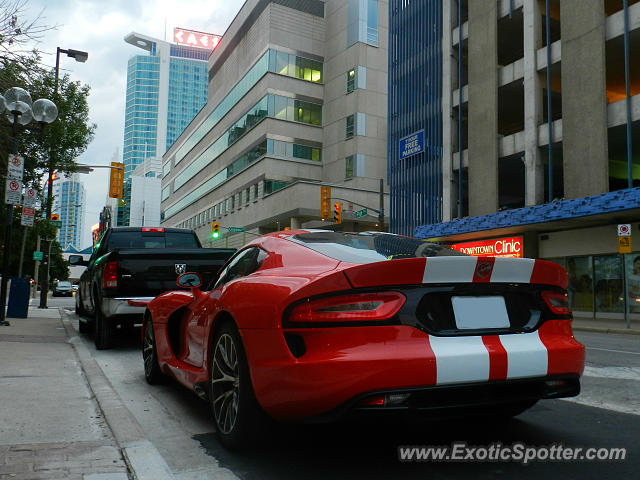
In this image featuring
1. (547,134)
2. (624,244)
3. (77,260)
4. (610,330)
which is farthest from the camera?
(547,134)

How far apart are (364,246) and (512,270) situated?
0.96m

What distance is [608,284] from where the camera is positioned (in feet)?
69.7

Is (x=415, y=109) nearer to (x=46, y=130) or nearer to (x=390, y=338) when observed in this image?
(x=46, y=130)

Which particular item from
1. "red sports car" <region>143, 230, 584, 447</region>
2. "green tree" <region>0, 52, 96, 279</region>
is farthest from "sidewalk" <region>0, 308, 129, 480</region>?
"green tree" <region>0, 52, 96, 279</region>

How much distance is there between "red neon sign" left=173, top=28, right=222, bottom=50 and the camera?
189 m

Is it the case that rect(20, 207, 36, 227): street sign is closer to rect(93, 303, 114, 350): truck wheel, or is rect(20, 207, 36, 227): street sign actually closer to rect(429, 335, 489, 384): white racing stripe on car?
rect(93, 303, 114, 350): truck wheel

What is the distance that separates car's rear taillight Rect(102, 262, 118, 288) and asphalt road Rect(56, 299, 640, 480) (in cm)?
301

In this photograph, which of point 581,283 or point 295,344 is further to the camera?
point 581,283

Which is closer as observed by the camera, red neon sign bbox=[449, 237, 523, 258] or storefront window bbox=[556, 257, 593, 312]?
storefront window bbox=[556, 257, 593, 312]

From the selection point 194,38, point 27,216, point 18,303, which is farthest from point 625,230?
point 194,38

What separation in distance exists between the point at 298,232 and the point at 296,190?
128 feet

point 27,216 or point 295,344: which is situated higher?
point 27,216

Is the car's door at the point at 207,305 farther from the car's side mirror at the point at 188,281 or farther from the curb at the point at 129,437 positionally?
the curb at the point at 129,437

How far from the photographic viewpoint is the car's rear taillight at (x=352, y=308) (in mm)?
2771
